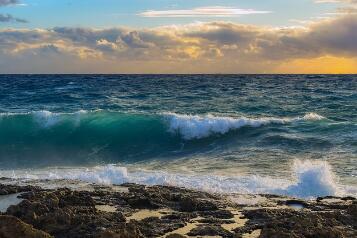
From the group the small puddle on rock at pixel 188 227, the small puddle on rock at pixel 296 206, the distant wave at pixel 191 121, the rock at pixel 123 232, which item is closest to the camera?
the rock at pixel 123 232

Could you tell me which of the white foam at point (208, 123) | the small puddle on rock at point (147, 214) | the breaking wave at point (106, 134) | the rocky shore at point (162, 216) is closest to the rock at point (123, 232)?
the rocky shore at point (162, 216)

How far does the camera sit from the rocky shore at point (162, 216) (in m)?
7.40

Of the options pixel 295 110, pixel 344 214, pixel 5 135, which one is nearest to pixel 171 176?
pixel 344 214

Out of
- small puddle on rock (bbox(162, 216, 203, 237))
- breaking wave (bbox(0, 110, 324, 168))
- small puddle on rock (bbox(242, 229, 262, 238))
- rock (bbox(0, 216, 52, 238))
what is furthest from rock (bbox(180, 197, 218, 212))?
breaking wave (bbox(0, 110, 324, 168))

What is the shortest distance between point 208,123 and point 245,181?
12.1 meters

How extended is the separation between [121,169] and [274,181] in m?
4.21

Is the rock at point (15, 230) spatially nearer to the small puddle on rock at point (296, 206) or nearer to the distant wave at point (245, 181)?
the small puddle on rock at point (296, 206)

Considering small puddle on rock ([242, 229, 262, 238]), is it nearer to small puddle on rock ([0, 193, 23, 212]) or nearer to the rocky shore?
the rocky shore

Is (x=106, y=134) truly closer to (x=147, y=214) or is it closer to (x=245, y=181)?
(x=245, y=181)

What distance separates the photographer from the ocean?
14.0 meters

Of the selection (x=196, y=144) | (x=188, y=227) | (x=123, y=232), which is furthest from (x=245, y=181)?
(x=196, y=144)

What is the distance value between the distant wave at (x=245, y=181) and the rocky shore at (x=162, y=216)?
142 cm

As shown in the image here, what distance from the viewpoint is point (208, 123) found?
25672 mm

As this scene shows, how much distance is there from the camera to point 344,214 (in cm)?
896
